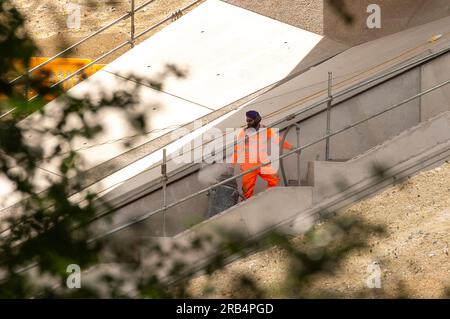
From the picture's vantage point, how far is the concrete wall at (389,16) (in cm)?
1712

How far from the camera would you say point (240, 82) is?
57.0ft

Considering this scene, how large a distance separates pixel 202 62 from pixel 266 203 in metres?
5.32

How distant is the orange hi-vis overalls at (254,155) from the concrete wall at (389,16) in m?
4.07

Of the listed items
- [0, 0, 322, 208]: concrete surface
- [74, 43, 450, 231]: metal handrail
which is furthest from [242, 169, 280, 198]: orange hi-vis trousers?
[0, 0, 322, 208]: concrete surface

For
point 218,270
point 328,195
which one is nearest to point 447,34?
point 328,195

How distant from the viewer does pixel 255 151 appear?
13492 millimetres

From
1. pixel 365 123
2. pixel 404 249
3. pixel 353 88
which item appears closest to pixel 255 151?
pixel 353 88

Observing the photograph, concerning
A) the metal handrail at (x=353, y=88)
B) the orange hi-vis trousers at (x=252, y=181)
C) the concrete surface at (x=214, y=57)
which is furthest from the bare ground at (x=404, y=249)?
the concrete surface at (x=214, y=57)

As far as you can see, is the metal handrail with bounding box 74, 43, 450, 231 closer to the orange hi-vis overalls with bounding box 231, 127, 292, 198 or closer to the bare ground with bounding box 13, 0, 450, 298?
the orange hi-vis overalls with bounding box 231, 127, 292, 198

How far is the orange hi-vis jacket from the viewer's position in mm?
13398

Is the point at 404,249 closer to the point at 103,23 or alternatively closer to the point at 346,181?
the point at 346,181

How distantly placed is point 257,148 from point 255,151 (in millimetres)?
41
